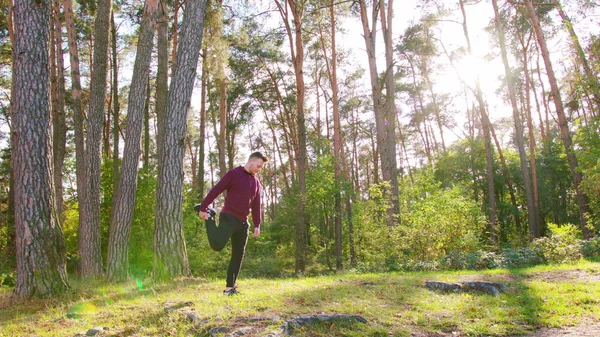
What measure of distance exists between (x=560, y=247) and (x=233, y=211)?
9.73 metres

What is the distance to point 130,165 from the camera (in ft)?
32.7

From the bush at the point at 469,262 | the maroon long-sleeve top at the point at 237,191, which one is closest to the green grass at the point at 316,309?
the maroon long-sleeve top at the point at 237,191

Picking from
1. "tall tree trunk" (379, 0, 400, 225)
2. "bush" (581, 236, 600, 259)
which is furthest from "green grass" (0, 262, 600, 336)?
"tall tree trunk" (379, 0, 400, 225)

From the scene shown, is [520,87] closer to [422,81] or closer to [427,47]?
[422,81]

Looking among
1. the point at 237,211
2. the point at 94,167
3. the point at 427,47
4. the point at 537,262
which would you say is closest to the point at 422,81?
the point at 427,47

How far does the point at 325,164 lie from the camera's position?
20.4 metres

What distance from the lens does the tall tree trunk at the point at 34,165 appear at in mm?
5602

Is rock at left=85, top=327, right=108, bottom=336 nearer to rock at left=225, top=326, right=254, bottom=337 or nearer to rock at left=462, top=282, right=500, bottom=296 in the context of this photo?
rock at left=225, top=326, right=254, bottom=337

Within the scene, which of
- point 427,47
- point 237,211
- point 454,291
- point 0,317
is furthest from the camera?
point 427,47

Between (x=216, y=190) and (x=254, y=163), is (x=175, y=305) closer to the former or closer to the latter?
(x=216, y=190)

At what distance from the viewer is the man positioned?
5.34 m

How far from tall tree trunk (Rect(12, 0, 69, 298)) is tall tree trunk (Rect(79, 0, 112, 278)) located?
467 centimetres

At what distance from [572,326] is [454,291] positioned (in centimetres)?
180

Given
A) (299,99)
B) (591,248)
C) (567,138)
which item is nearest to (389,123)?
(299,99)
